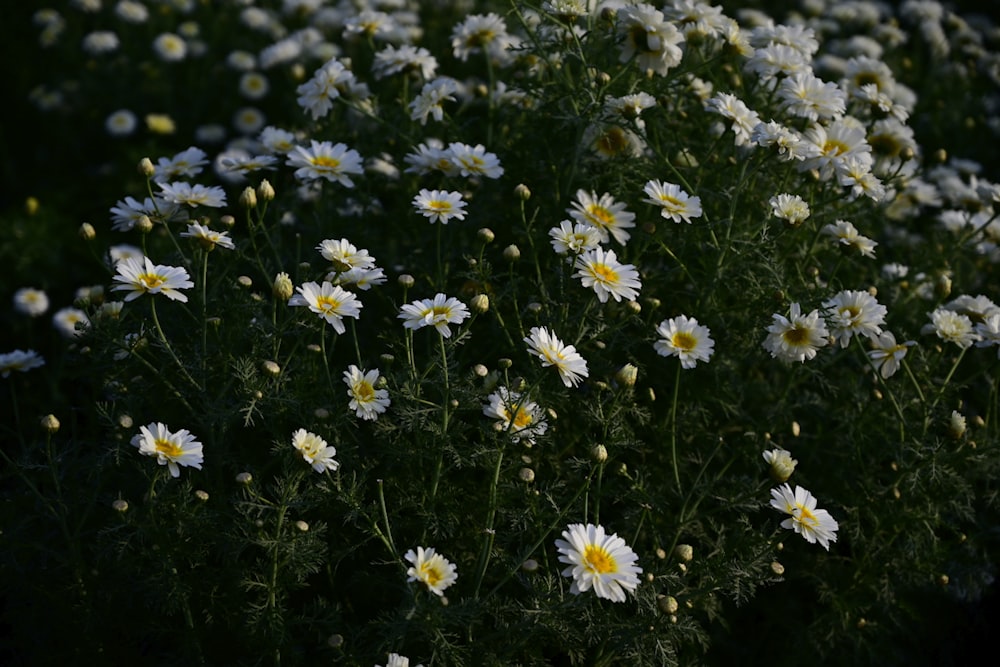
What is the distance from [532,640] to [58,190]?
13.3 ft

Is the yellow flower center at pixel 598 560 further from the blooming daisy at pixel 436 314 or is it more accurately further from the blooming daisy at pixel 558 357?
the blooming daisy at pixel 436 314

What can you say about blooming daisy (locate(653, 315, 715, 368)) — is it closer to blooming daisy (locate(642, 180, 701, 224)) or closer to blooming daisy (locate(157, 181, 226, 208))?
blooming daisy (locate(642, 180, 701, 224))

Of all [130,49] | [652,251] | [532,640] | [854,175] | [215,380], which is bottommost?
[130,49]

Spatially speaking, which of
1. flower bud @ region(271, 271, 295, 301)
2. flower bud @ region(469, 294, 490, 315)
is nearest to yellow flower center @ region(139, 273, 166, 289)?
flower bud @ region(271, 271, 295, 301)

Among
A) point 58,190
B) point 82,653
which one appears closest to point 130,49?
point 58,190

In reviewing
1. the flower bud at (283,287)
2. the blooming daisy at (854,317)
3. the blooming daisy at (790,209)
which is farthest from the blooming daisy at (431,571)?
the blooming daisy at (790,209)

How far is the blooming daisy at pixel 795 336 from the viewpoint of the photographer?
2.65 metres

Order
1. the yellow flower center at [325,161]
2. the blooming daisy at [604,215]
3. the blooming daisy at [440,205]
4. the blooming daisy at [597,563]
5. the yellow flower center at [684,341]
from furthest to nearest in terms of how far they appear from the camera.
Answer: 1. the yellow flower center at [325,161]
2. the blooming daisy at [604,215]
3. the blooming daisy at [440,205]
4. the yellow flower center at [684,341]
5. the blooming daisy at [597,563]

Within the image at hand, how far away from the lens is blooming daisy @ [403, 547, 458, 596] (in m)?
2.16

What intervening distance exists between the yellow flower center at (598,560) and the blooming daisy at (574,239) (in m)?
0.85

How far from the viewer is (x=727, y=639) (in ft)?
10.2

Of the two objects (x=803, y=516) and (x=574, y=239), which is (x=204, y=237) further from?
(x=803, y=516)

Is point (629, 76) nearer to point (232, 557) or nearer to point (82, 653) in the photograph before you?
point (232, 557)

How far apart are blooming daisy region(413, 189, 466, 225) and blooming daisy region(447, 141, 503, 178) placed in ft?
0.39
